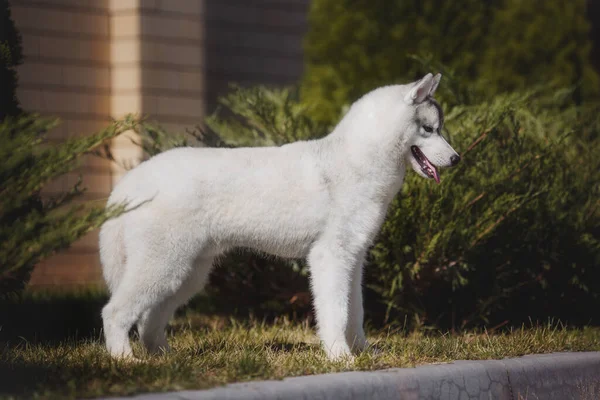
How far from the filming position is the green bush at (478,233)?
21.9 ft

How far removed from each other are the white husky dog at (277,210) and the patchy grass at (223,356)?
0.25 meters

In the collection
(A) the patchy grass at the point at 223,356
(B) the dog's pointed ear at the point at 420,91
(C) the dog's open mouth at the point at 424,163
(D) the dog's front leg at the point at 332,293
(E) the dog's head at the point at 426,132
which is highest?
(B) the dog's pointed ear at the point at 420,91

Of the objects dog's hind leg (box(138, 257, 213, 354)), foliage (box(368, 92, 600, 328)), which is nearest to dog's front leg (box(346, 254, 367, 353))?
dog's hind leg (box(138, 257, 213, 354))

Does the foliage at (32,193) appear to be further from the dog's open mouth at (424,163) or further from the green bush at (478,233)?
the green bush at (478,233)

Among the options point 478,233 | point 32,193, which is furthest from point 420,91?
point 32,193

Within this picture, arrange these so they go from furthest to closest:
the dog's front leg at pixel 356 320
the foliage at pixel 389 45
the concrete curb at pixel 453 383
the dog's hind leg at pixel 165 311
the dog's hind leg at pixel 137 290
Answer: the foliage at pixel 389 45 < the dog's front leg at pixel 356 320 < the dog's hind leg at pixel 165 311 < the dog's hind leg at pixel 137 290 < the concrete curb at pixel 453 383

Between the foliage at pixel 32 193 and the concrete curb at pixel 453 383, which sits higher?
the foliage at pixel 32 193

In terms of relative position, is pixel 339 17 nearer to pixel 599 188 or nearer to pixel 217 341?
pixel 599 188

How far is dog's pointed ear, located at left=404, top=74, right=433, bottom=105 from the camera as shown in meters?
5.39

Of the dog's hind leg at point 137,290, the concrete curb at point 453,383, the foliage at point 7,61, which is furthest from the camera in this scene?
the foliage at point 7,61

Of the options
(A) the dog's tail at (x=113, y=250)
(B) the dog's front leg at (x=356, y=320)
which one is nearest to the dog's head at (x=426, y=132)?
(B) the dog's front leg at (x=356, y=320)

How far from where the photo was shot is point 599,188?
7.29 metres

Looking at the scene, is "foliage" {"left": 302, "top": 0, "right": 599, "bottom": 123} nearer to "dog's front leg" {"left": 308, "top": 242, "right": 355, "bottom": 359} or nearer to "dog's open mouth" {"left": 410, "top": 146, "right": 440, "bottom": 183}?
"dog's open mouth" {"left": 410, "top": 146, "right": 440, "bottom": 183}

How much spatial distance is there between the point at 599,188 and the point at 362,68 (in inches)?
157
